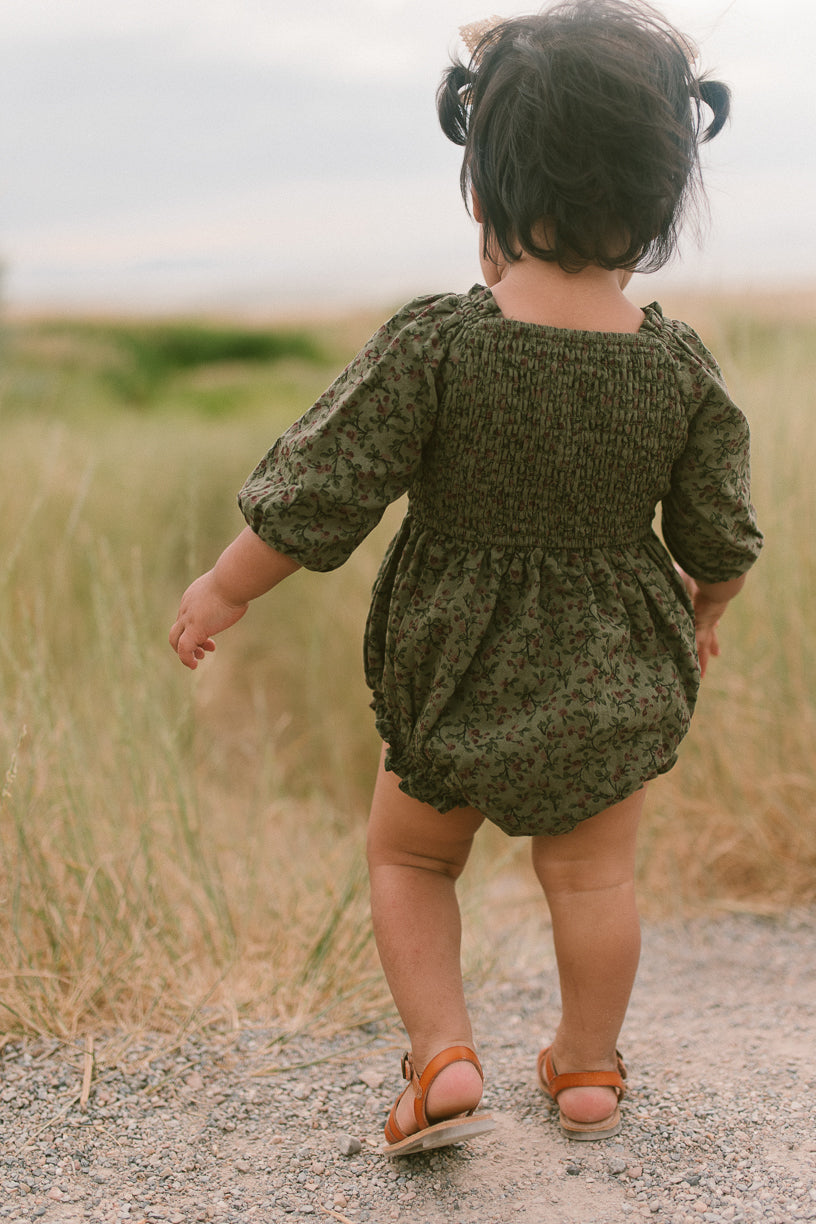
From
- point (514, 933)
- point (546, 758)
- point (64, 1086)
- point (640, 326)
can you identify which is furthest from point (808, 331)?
point (64, 1086)

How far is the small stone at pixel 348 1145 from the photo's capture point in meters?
1.40

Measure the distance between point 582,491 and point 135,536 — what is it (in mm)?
2741

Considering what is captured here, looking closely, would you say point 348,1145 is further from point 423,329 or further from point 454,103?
point 454,103

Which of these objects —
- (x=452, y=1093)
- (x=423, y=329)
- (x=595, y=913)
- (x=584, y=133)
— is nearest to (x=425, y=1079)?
(x=452, y=1093)

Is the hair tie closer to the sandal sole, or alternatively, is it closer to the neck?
the neck

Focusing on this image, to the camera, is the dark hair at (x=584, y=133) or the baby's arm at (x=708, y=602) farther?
the baby's arm at (x=708, y=602)

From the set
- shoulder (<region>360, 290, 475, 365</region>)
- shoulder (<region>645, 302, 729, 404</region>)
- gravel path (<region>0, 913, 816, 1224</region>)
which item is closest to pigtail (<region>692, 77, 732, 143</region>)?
shoulder (<region>645, 302, 729, 404</region>)

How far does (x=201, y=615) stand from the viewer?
1.30m

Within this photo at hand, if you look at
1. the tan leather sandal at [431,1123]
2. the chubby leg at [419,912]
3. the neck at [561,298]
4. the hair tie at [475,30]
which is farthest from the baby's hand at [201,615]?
the hair tie at [475,30]

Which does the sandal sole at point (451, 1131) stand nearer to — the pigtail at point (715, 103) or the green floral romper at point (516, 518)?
the green floral romper at point (516, 518)

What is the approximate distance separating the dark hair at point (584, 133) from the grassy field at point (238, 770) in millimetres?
850

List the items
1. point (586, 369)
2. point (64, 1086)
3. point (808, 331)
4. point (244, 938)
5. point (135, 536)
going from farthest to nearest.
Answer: point (135, 536) < point (808, 331) < point (244, 938) < point (64, 1086) < point (586, 369)

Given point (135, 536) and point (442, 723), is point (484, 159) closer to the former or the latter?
point (442, 723)

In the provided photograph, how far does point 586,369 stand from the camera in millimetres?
1221
